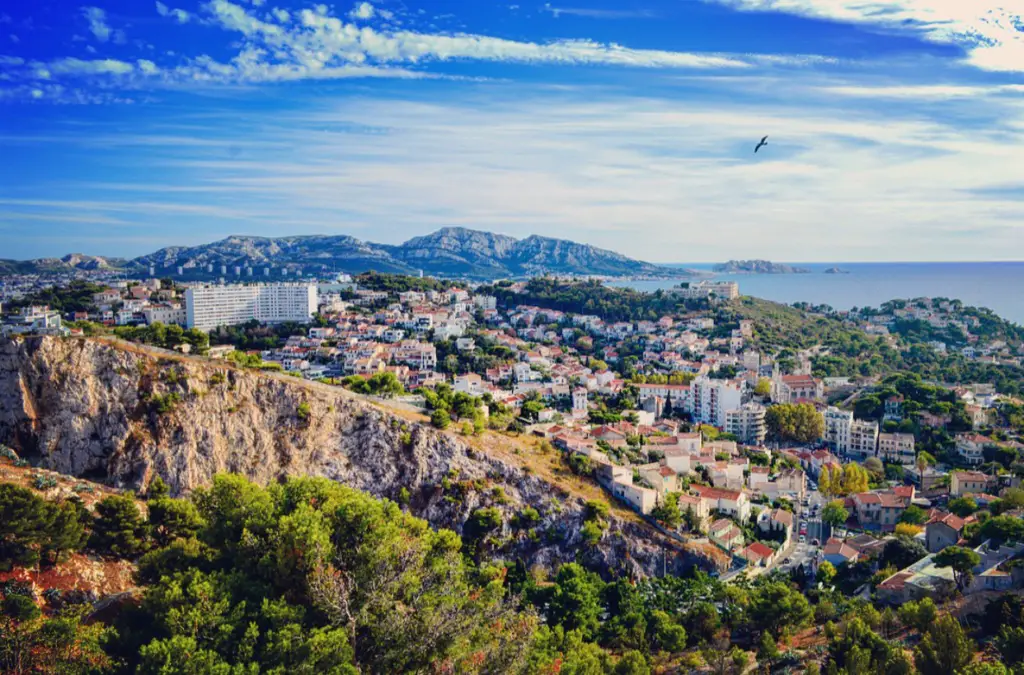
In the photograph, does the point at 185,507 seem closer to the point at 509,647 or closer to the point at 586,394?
the point at 509,647

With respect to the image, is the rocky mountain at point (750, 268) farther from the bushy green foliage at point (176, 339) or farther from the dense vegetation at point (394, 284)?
the bushy green foliage at point (176, 339)

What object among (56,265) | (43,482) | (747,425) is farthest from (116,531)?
(56,265)

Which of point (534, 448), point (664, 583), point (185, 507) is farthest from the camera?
point (534, 448)

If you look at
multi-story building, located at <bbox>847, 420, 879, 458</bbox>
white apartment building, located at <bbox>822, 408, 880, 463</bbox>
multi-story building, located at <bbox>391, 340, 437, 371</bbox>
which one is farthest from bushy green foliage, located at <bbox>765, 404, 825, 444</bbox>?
multi-story building, located at <bbox>391, 340, 437, 371</bbox>

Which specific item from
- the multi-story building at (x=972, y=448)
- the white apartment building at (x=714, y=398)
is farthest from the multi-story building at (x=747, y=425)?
the multi-story building at (x=972, y=448)

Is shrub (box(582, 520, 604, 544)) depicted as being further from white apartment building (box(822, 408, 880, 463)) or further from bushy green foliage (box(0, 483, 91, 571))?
white apartment building (box(822, 408, 880, 463))

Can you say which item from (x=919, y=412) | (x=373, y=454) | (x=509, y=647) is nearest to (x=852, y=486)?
(x=919, y=412)
